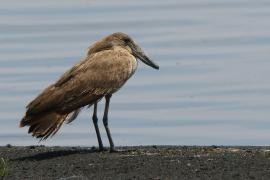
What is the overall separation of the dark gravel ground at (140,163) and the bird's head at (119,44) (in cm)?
124

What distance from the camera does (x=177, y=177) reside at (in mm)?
12781

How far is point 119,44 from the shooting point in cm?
1570

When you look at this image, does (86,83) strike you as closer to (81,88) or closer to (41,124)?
(81,88)

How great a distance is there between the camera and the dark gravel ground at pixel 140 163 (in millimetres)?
12953

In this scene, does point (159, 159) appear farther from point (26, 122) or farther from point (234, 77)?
point (234, 77)

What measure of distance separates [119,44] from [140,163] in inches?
Answer: 96.7

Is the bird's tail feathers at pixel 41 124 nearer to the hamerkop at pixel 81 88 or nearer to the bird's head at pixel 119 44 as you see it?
the hamerkop at pixel 81 88

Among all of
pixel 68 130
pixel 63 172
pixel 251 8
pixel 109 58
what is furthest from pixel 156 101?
pixel 251 8

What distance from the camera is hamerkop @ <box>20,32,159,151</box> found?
14.3 m

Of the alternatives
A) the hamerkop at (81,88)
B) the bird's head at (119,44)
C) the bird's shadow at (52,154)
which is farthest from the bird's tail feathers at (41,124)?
the bird's head at (119,44)

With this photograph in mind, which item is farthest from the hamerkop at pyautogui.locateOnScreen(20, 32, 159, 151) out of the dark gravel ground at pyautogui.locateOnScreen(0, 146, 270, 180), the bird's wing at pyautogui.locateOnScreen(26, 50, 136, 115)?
the dark gravel ground at pyautogui.locateOnScreen(0, 146, 270, 180)

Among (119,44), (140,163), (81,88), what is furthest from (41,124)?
(119,44)

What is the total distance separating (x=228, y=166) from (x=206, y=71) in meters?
8.20

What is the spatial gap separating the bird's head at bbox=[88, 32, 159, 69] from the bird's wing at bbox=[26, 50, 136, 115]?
301 mm
